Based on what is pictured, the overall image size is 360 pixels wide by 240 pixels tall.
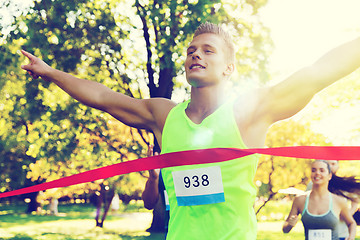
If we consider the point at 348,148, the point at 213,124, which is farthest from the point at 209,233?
the point at 348,148

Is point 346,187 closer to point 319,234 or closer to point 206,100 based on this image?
point 319,234

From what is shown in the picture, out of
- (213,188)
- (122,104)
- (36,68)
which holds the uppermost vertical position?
(36,68)

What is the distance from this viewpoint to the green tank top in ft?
7.43

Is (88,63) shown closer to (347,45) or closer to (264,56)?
(264,56)

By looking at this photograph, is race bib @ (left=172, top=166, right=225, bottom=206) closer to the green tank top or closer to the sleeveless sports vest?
the green tank top

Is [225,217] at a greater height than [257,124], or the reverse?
[257,124]

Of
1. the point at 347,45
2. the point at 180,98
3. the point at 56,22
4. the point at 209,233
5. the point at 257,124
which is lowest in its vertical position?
the point at 209,233

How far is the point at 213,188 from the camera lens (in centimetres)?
228

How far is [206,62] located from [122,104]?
0.54 metres

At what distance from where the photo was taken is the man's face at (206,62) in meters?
2.47

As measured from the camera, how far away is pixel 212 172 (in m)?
2.32

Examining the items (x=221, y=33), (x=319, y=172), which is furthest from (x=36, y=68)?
(x=319, y=172)

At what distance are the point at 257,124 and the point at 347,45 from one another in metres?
0.55

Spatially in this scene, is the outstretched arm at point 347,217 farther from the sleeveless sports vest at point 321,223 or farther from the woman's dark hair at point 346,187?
the woman's dark hair at point 346,187
